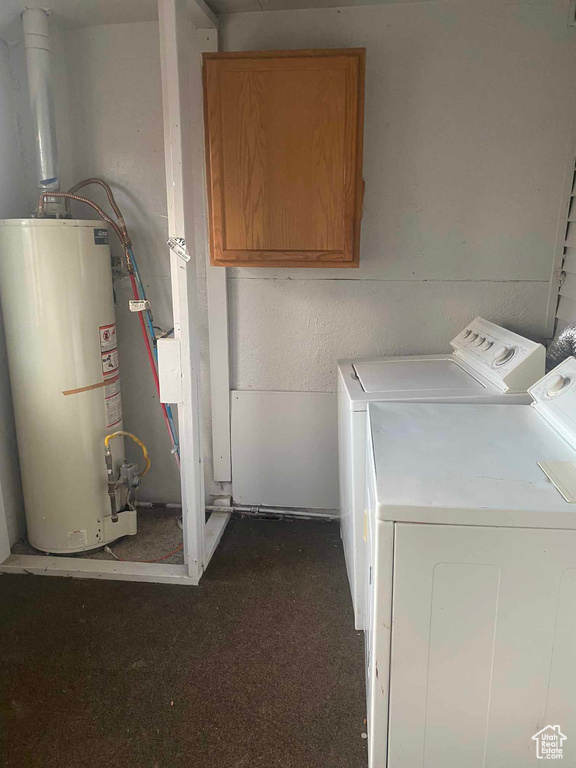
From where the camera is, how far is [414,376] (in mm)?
2061

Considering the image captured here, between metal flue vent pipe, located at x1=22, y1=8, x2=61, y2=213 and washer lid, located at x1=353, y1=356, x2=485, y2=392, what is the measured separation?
1475 millimetres

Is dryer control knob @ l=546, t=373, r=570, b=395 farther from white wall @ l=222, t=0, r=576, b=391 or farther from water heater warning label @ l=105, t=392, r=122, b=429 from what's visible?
water heater warning label @ l=105, t=392, r=122, b=429

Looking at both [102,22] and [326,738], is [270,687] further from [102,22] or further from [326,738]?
[102,22]

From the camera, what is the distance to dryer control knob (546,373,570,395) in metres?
1.52

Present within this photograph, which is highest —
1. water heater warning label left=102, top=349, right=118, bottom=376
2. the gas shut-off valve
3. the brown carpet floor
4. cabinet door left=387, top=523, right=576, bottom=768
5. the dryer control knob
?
the dryer control knob

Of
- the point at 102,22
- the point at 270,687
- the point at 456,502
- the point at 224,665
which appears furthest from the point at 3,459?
the point at 456,502

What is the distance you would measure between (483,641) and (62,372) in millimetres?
1811

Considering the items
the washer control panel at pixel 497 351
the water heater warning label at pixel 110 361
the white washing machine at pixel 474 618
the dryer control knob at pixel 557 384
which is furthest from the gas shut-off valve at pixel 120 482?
the dryer control knob at pixel 557 384

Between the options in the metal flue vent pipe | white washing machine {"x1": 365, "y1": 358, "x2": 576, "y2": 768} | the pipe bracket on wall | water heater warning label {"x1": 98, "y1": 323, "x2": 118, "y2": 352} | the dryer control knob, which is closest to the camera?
white washing machine {"x1": 365, "y1": 358, "x2": 576, "y2": 768}

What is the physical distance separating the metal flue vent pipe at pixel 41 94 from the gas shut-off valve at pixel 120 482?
3.44ft

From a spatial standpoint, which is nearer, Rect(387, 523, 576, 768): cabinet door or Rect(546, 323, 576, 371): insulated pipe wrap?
Rect(387, 523, 576, 768): cabinet door

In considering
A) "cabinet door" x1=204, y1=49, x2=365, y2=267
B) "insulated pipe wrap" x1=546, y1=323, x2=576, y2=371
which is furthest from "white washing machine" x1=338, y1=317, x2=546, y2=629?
"cabinet door" x1=204, y1=49, x2=365, y2=267

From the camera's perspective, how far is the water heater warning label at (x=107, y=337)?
2312 millimetres

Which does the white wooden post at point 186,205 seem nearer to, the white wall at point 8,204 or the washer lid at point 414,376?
the washer lid at point 414,376
